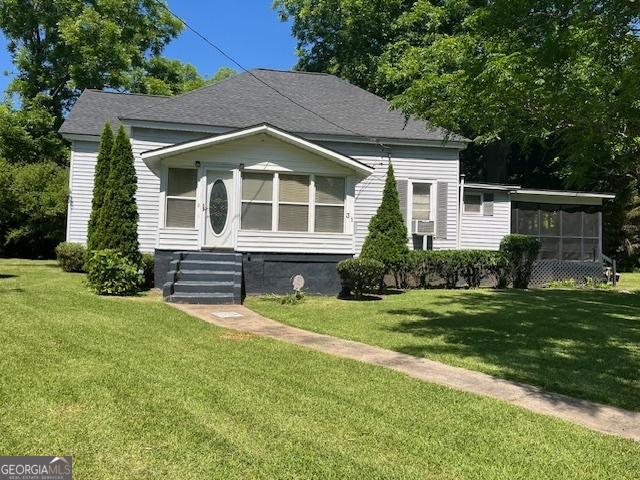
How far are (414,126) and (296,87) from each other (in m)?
4.59

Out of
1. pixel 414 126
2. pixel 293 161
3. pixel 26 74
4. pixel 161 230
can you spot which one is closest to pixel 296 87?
pixel 414 126

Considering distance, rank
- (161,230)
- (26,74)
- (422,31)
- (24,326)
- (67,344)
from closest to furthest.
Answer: (67,344) < (24,326) < (161,230) < (422,31) < (26,74)

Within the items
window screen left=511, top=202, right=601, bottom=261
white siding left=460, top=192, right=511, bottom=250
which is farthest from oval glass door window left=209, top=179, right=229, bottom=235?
window screen left=511, top=202, right=601, bottom=261

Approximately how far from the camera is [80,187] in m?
15.7

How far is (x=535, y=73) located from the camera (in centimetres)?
686

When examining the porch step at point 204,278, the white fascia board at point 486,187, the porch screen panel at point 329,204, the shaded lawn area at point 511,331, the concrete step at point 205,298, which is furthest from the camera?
the white fascia board at point 486,187

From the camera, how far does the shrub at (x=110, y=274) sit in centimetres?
1026

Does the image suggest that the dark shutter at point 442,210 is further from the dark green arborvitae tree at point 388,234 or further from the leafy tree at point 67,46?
the leafy tree at point 67,46

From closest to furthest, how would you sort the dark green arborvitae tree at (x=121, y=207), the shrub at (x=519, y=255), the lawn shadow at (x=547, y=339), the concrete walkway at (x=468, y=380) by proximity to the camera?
the concrete walkway at (x=468, y=380) < the lawn shadow at (x=547, y=339) < the dark green arborvitae tree at (x=121, y=207) < the shrub at (x=519, y=255)

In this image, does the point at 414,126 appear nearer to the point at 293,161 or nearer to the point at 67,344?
the point at 293,161

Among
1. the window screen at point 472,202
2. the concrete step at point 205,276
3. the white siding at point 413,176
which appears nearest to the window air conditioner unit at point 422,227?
the white siding at point 413,176

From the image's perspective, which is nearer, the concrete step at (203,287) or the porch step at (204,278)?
the porch step at (204,278)

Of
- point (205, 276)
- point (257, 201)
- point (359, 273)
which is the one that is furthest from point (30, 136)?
point (359, 273)

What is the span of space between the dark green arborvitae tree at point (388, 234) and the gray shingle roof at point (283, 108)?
265 cm
